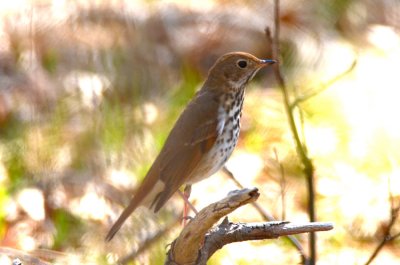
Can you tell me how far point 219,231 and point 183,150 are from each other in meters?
0.40

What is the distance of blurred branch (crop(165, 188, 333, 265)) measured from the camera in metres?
2.52

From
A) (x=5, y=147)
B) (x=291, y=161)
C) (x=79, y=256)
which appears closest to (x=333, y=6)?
(x=291, y=161)

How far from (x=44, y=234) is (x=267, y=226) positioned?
5.82 ft

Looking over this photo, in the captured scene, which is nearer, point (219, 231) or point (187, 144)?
point (219, 231)

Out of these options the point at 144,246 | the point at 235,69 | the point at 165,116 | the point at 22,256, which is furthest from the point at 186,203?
the point at 165,116

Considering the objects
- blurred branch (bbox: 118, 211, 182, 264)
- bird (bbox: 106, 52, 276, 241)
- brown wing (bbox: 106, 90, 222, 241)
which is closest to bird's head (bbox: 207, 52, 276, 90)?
bird (bbox: 106, 52, 276, 241)

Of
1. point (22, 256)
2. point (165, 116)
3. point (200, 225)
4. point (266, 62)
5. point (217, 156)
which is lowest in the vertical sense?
point (200, 225)

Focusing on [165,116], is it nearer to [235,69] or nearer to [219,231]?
[235,69]

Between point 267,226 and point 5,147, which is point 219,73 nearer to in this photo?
point 267,226

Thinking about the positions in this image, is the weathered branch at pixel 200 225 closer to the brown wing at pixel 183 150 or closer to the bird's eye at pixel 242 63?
the brown wing at pixel 183 150

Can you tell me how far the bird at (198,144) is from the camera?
304 centimetres

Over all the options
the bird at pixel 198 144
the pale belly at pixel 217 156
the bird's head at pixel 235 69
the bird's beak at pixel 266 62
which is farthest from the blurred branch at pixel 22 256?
the bird's beak at pixel 266 62

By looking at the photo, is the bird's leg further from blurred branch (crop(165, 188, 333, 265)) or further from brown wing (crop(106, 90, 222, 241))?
blurred branch (crop(165, 188, 333, 265))

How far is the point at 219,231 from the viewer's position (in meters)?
2.78
